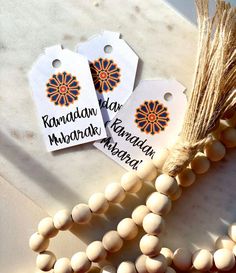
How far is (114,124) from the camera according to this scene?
0.76m

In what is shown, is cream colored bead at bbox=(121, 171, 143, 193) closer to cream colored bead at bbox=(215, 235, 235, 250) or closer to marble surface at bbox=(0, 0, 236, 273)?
marble surface at bbox=(0, 0, 236, 273)

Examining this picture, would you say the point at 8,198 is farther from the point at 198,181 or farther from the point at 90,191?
the point at 198,181

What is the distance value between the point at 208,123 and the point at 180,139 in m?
0.05

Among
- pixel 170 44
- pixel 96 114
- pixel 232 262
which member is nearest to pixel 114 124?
pixel 96 114

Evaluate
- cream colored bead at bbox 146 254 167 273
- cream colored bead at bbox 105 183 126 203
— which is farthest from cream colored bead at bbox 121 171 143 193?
cream colored bead at bbox 146 254 167 273

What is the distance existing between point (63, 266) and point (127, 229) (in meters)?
0.12

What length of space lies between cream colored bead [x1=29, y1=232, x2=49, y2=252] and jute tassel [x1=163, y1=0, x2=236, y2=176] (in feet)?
0.79

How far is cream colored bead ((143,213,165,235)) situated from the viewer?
671mm

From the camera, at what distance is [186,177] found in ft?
Answer: 2.35

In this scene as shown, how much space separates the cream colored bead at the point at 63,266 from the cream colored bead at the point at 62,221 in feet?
0.18

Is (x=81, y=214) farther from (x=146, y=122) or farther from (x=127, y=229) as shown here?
(x=146, y=122)

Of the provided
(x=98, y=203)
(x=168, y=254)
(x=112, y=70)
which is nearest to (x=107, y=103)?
(x=112, y=70)

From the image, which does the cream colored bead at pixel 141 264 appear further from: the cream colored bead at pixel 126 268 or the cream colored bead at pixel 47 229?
the cream colored bead at pixel 47 229

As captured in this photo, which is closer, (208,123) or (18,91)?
(208,123)
